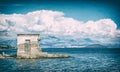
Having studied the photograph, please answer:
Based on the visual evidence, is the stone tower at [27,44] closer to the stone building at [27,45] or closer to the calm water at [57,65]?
the stone building at [27,45]

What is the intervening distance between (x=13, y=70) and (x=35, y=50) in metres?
12.9

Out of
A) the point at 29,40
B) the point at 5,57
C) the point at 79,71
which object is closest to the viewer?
the point at 79,71

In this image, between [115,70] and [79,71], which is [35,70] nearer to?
[79,71]

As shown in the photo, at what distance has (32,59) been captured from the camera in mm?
48594

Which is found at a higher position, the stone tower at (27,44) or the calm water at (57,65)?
the stone tower at (27,44)

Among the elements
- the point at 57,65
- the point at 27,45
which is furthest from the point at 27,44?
the point at 57,65

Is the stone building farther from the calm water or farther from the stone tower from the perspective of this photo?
the calm water

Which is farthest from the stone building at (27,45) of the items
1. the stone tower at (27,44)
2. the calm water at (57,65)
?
the calm water at (57,65)

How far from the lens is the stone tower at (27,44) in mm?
47578

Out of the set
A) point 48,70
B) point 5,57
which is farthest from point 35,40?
point 48,70

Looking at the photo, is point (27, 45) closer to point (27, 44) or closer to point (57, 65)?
point (27, 44)

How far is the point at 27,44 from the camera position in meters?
47.4

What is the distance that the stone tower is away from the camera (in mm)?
47578

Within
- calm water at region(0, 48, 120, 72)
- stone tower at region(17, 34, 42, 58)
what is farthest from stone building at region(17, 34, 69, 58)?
calm water at region(0, 48, 120, 72)
